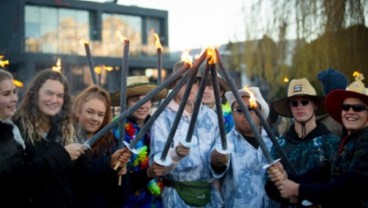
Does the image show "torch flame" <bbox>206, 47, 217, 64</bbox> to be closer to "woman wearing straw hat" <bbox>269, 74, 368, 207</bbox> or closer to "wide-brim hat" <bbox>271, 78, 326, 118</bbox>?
"woman wearing straw hat" <bbox>269, 74, 368, 207</bbox>

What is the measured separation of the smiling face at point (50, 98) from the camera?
3.81m

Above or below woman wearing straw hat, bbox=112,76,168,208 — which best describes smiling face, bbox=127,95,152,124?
above

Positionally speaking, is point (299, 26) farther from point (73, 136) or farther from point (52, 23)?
point (52, 23)

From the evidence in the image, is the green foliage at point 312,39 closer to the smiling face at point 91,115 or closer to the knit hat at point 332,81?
A: the knit hat at point 332,81

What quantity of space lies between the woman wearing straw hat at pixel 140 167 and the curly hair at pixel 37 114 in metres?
0.53

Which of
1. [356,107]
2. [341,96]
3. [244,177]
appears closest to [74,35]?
[244,177]

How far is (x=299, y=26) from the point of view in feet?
46.6

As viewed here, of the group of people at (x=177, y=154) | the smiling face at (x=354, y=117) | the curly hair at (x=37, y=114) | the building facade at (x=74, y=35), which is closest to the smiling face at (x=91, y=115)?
the group of people at (x=177, y=154)

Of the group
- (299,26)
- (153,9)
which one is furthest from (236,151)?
(153,9)

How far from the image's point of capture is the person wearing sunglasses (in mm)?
4027

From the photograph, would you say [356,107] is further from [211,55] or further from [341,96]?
[211,55]

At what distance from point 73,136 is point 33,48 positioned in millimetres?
32617

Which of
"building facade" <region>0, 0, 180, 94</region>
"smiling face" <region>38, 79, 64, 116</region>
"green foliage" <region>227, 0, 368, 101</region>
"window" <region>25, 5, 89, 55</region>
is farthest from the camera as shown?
"window" <region>25, 5, 89, 55</region>

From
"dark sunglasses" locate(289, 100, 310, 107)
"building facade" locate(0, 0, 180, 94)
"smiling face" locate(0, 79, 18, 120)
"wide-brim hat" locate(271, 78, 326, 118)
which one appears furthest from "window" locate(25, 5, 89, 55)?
"smiling face" locate(0, 79, 18, 120)
